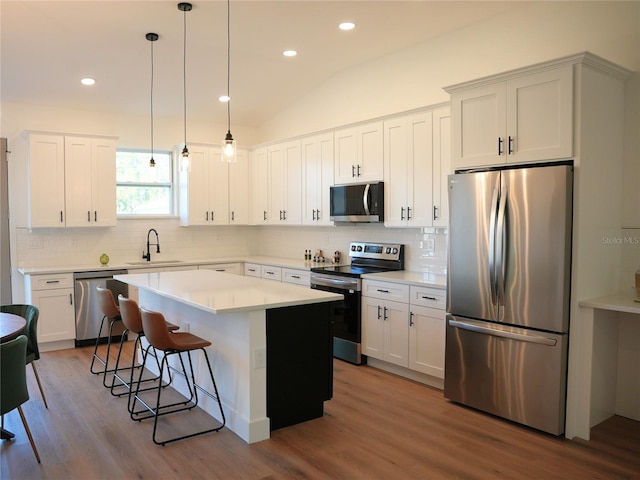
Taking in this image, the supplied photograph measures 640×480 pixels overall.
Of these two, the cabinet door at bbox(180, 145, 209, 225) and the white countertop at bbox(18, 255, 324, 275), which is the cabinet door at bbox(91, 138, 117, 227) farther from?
the cabinet door at bbox(180, 145, 209, 225)

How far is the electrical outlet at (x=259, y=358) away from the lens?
3.34 meters

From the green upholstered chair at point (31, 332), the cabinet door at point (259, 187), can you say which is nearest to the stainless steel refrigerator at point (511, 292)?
the green upholstered chair at point (31, 332)

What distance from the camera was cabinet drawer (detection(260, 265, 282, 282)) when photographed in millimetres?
6270

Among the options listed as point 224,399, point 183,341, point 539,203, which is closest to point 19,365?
point 183,341

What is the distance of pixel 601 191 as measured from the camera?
3.52 m

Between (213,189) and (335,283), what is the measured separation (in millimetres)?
2675

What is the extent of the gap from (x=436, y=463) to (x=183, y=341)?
1.83 meters

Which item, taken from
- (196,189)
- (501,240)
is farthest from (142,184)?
(501,240)

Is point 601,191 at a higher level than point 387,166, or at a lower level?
lower

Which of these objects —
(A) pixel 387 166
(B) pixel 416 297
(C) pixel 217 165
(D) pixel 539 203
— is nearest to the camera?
(D) pixel 539 203

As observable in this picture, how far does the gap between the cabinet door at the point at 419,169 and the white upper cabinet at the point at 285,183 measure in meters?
1.84

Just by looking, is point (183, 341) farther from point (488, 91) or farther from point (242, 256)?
point (242, 256)

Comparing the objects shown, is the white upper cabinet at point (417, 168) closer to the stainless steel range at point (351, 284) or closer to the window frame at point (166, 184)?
the stainless steel range at point (351, 284)

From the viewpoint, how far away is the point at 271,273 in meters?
6.43
